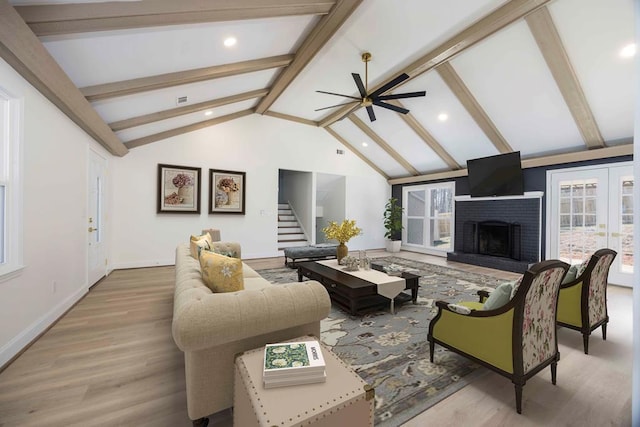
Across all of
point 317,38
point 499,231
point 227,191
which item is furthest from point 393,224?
point 317,38

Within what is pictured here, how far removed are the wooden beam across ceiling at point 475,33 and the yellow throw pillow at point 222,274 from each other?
4.16m

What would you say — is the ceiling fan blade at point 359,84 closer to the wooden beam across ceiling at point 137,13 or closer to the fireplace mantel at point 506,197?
the wooden beam across ceiling at point 137,13

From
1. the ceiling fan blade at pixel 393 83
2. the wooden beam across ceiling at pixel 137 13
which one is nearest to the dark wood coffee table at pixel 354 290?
the ceiling fan blade at pixel 393 83

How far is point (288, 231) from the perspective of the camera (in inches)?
309

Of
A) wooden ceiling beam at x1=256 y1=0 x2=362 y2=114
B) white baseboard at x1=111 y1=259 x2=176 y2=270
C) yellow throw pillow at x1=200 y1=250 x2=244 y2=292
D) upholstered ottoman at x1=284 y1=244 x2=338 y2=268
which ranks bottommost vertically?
white baseboard at x1=111 y1=259 x2=176 y2=270

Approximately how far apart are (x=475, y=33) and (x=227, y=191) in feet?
17.5

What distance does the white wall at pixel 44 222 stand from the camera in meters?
2.19

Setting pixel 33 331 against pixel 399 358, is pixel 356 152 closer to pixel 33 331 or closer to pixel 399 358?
pixel 399 358

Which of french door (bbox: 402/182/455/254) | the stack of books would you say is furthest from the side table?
french door (bbox: 402/182/455/254)

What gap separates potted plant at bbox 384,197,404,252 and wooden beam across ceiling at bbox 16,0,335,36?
20.7 feet

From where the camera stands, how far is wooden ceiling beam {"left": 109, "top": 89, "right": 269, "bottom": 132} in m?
4.18

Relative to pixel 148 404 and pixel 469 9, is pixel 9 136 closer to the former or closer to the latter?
pixel 148 404

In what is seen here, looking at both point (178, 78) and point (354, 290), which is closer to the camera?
point (354, 290)

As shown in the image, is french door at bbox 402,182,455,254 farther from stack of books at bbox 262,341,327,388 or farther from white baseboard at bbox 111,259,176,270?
stack of books at bbox 262,341,327,388
